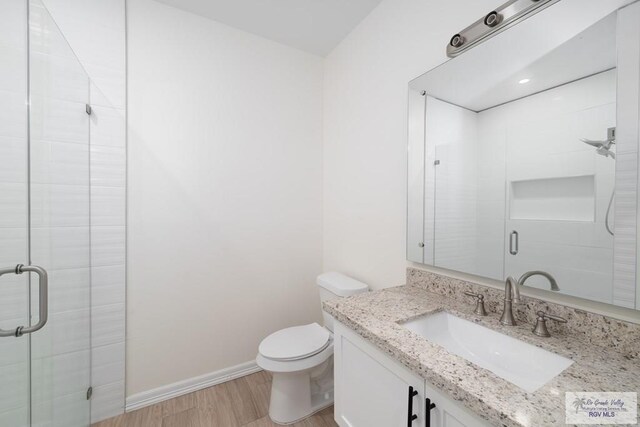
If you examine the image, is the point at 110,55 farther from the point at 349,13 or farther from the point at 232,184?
the point at 349,13

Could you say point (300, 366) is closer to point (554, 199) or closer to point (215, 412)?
point (215, 412)

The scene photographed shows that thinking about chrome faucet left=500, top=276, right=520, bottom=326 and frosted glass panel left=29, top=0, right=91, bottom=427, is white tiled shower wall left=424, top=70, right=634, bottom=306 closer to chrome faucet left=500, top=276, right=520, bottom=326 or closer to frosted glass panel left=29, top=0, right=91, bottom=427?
chrome faucet left=500, top=276, right=520, bottom=326

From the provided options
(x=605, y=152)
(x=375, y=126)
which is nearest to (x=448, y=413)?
(x=605, y=152)

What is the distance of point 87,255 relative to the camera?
142cm

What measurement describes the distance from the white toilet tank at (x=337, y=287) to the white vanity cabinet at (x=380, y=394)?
0.50m

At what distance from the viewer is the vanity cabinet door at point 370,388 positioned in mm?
767

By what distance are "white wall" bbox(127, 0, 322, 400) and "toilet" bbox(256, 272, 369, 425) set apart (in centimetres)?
46

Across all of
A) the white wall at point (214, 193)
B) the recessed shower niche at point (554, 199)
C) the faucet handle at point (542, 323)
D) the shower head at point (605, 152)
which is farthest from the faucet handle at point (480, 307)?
the white wall at point (214, 193)

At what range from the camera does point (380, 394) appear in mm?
885

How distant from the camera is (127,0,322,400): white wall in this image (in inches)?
62.2

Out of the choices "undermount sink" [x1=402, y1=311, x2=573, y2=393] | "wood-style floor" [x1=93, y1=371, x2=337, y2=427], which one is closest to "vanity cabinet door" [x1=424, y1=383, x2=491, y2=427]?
"undermount sink" [x1=402, y1=311, x2=573, y2=393]

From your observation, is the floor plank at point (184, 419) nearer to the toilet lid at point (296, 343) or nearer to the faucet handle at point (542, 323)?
the toilet lid at point (296, 343)

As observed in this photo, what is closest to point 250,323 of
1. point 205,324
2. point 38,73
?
point 205,324

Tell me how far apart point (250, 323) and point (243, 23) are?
2125 mm
